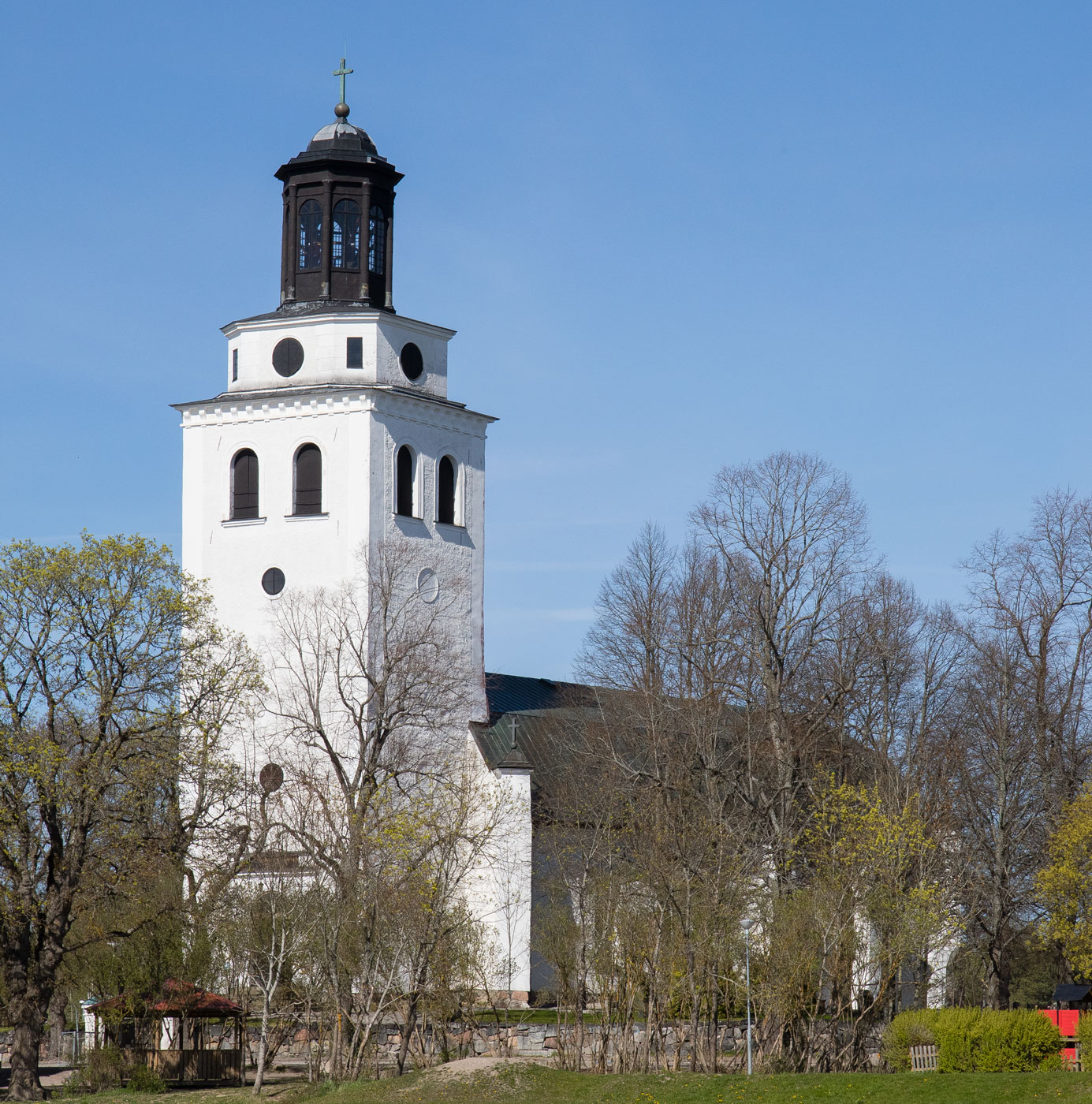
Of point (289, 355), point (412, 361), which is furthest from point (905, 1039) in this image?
point (289, 355)

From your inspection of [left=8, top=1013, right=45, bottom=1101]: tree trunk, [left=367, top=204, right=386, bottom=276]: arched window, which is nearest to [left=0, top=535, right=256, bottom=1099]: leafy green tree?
[left=8, top=1013, right=45, bottom=1101]: tree trunk

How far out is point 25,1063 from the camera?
29.8 metres

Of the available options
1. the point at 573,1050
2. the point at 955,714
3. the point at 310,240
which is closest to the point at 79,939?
the point at 573,1050

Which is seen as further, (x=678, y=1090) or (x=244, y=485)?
(x=244, y=485)

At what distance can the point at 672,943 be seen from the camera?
3328 centimetres

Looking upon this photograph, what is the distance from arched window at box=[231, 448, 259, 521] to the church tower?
3 cm

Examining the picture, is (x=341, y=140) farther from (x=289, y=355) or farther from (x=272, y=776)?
(x=272, y=776)

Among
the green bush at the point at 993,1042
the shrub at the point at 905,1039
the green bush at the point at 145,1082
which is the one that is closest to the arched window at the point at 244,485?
the green bush at the point at 145,1082

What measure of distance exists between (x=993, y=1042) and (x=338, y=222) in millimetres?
26965

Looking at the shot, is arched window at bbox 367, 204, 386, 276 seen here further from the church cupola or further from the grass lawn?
the grass lawn

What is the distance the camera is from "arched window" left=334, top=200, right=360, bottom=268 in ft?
155

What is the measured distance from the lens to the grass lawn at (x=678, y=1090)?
2662 centimetres

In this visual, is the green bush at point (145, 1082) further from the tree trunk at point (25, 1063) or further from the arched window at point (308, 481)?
the arched window at point (308, 481)

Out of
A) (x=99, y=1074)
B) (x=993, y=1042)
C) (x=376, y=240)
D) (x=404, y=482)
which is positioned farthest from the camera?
(x=376, y=240)
